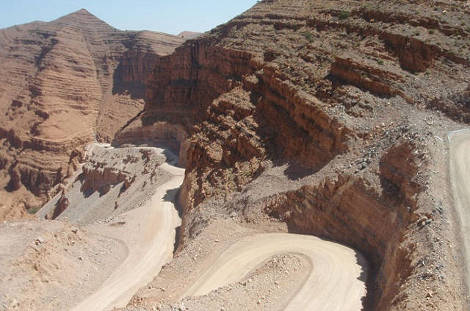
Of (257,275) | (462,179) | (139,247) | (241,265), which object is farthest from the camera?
(139,247)

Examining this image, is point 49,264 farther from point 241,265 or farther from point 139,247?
point 241,265

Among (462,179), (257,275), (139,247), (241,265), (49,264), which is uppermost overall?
(462,179)

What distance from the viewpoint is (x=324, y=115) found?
2481cm

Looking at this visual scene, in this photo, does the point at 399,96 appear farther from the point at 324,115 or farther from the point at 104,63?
the point at 104,63

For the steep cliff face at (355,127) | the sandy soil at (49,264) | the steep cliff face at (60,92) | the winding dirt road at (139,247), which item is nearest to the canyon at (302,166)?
the steep cliff face at (355,127)

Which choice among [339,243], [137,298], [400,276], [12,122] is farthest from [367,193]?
[12,122]

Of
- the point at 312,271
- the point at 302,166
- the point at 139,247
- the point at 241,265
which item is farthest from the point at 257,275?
the point at 139,247

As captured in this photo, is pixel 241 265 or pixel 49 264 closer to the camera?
pixel 241 265

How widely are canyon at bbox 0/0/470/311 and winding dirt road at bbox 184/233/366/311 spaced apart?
14 cm

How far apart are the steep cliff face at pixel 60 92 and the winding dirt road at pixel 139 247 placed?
29.9m

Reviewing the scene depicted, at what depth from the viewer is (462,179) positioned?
15695 millimetres

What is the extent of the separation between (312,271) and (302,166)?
991 cm

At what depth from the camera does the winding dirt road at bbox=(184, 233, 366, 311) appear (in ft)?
47.4

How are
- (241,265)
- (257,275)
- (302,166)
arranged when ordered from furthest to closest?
(302,166)
(241,265)
(257,275)
